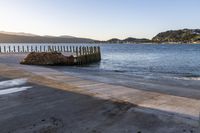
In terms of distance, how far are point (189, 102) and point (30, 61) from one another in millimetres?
22314

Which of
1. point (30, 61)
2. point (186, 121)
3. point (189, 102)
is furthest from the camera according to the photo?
point (30, 61)

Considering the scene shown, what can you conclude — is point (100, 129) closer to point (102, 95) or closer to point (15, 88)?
point (102, 95)

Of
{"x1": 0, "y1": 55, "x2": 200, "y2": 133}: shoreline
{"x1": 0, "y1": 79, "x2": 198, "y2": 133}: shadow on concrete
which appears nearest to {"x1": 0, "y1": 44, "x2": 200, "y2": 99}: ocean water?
{"x1": 0, "y1": 55, "x2": 200, "y2": 133}: shoreline

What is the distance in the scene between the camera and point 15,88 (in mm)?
10555

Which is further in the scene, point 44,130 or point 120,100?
point 120,100

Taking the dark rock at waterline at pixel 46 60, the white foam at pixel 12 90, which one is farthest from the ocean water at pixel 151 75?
the white foam at pixel 12 90

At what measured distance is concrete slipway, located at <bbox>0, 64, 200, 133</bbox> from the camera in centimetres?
562

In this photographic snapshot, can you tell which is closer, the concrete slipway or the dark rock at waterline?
the concrete slipway

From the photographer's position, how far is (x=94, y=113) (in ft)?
21.9

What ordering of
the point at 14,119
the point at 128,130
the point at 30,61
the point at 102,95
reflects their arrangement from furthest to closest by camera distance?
the point at 30,61
the point at 102,95
the point at 14,119
the point at 128,130

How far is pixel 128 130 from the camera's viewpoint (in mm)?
5441

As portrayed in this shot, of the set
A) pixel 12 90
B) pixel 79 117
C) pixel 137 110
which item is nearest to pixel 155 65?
pixel 12 90

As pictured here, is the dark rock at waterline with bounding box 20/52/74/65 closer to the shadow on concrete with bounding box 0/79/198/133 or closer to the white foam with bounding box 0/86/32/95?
the white foam with bounding box 0/86/32/95

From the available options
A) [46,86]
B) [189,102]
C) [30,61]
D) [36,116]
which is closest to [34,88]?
[46,86]
